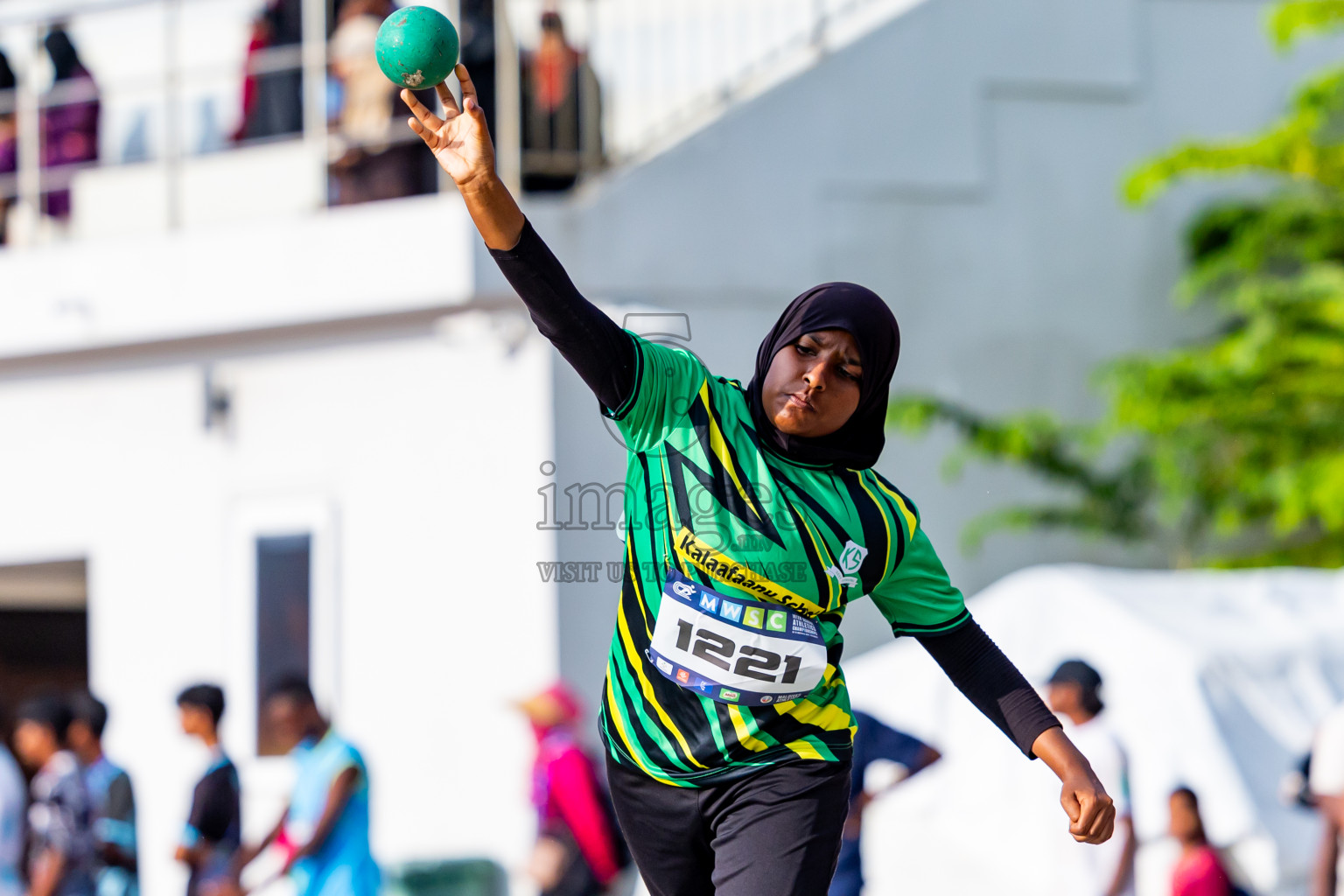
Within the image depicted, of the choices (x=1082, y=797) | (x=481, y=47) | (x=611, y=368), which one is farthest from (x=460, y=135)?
(x=481, y=47)

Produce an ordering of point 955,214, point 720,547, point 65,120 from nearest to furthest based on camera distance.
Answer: point 720,547 < point 955,214 < point 65,120

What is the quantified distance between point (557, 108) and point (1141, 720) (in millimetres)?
4872

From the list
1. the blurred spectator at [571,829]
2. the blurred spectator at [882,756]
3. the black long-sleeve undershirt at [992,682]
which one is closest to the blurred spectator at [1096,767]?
the blurred spectator at [882,756]

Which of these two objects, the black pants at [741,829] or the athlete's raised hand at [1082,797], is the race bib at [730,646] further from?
the athlete's raised hand at [1082,797]

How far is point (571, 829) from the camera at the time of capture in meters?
6.93

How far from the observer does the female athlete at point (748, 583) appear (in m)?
3.05

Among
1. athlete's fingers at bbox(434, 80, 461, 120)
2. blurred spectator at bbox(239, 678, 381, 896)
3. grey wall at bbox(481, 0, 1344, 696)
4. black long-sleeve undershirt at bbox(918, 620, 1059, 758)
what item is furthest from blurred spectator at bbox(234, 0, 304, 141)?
black long-sleeve undershirt at bbox(918, 620, 1059, 758)

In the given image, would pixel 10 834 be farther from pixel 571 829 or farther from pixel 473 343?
pixel 473 343

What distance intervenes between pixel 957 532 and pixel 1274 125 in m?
3.48

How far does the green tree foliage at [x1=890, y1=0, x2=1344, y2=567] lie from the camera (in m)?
9.80

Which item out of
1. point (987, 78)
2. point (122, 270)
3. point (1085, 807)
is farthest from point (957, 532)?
point (1085, 807)

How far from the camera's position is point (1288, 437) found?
10305mm

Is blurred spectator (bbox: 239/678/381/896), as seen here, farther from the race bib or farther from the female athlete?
the race bib

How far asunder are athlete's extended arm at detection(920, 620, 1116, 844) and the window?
7055mm
